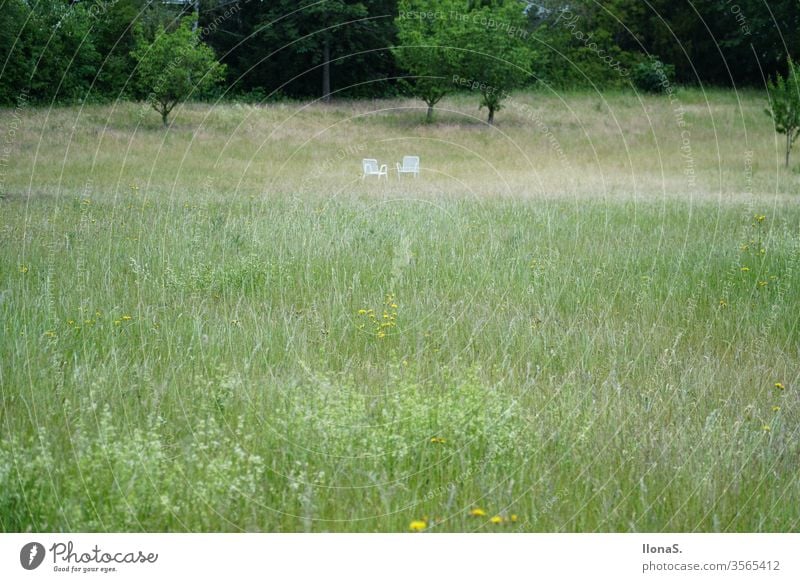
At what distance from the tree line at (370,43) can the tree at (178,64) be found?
0.16 ft

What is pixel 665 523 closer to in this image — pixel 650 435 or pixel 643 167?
pixel 650 435

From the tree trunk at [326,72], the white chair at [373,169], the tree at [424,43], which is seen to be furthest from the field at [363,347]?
the tree at [424,43]

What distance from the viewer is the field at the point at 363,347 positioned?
315 centimetres

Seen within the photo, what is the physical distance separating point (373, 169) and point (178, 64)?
3681mm

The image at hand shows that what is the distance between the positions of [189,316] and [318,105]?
5.08m

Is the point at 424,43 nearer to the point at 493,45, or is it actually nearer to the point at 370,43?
the point at 370,43

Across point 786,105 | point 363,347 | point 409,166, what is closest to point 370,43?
point 409,166

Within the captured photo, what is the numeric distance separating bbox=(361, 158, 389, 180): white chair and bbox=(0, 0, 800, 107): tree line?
1.01 metres

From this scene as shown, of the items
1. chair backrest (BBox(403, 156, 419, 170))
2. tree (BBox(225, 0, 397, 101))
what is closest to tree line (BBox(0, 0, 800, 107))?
tree (BBox(225, 0, 397, 101))

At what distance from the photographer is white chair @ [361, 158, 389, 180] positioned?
1068 centimetres

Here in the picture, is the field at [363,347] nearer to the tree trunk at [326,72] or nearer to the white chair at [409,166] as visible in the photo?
the tree trunk at [326,72]

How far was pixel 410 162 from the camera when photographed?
11.5 metres

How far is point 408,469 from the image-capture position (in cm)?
332

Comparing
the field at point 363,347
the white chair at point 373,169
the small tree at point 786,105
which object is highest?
the small tree at point 786,105
